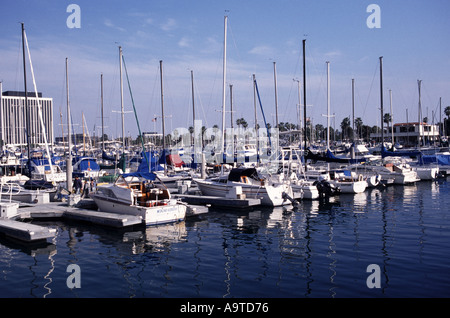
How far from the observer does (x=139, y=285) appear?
12484 mm

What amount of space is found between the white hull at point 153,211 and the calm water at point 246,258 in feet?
1.59

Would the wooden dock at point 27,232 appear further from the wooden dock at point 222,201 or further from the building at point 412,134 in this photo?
the building at point 412,134

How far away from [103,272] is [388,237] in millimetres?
12488

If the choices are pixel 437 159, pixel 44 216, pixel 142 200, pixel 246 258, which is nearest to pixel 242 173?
pixel 142 200

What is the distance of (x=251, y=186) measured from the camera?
91.5 ft

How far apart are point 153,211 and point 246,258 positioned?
741 cm

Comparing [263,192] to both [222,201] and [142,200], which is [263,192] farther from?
[142,200]

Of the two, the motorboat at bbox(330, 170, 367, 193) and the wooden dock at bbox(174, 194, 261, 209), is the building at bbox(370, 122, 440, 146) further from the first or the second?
the wooden dock at bbox(174, 194, 261, 209)

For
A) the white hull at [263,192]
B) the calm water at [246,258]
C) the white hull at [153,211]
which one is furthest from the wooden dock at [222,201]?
the white hull at [153,211]

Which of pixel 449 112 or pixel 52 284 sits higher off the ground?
pixel 449 112

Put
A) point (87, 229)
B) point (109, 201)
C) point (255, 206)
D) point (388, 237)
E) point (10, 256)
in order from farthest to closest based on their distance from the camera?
point (255, 206) → point (109, 201) → point (87, 229) → point (388, 237) → point (10, 256)

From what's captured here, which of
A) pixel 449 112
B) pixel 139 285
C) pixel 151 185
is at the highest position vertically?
pixel 449 112
